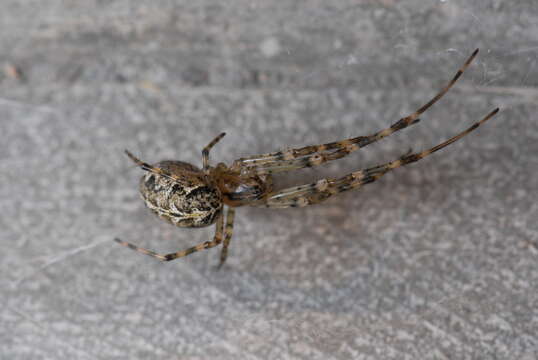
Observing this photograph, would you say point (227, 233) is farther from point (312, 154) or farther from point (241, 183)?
point (312, 154)

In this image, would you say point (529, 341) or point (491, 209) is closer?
point (529, 341)

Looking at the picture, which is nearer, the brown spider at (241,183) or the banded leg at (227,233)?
the brown spider at (241,183)

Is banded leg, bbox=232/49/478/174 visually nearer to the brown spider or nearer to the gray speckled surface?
the brown spider

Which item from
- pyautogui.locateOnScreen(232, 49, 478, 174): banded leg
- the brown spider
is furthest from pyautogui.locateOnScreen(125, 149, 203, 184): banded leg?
pyautogui.locateOnScreen(232, 49, 478, 174): banded leg

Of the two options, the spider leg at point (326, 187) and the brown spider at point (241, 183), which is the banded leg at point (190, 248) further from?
the spider leg at point (326, 187)

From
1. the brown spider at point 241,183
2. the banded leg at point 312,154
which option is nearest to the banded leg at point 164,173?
the brown spider at point 241,183

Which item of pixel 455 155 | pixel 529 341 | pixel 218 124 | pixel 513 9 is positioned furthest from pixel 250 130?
pixel 529 341

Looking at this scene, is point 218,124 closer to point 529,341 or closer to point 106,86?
point 106,86

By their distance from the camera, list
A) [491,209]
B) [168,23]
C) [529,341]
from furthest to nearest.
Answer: [168,23] < [491,209] < [529,341]
